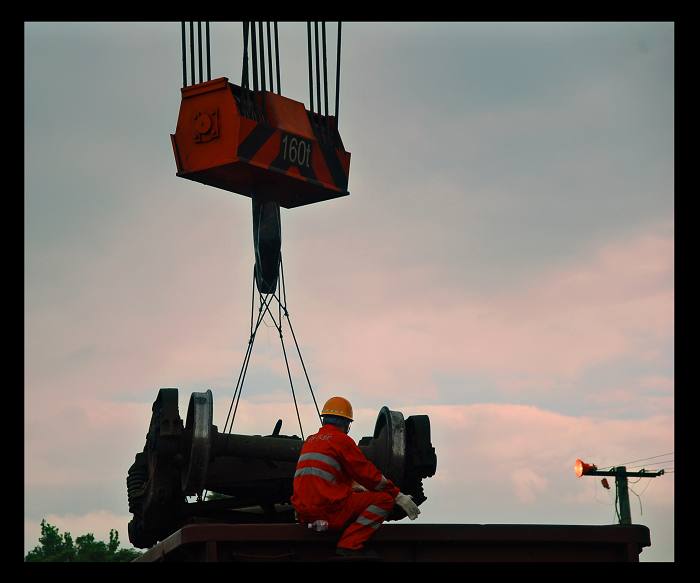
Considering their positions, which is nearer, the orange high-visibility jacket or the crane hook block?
the orange high-visibility jacket

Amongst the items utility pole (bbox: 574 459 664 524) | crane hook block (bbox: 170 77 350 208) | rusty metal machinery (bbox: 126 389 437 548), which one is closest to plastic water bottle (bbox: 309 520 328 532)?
rusty metal machinery (bbox: 126 389 437 548)

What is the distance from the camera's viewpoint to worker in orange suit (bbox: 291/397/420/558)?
8.77 m

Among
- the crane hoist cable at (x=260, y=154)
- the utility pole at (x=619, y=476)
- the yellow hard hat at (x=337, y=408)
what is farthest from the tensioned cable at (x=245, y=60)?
the utility pole at (x=619, y=476)

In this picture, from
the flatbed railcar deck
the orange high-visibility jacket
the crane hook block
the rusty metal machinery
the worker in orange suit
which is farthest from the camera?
the crane hook block

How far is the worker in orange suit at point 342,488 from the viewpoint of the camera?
28.8ft

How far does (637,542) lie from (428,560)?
54.1 inches

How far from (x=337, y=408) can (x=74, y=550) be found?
110ft

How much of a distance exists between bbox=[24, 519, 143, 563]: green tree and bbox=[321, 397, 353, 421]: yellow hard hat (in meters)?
30.7

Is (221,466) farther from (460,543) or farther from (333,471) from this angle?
(460,543)

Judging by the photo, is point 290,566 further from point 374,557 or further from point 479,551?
point 479,551

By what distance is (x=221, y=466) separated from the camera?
1084 cm

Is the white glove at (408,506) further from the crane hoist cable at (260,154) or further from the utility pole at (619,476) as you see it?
the utility pole at (619,476)

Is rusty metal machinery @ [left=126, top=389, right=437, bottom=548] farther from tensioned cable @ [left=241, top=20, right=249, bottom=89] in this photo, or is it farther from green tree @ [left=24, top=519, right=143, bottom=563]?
green tree @ [left=24, top=519, right=143, bottom=563]
